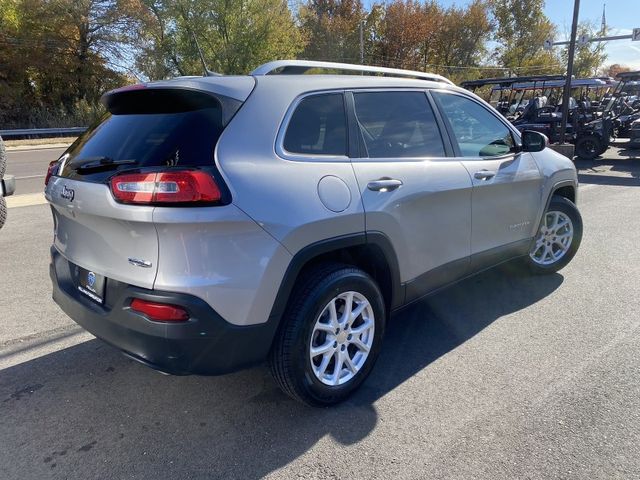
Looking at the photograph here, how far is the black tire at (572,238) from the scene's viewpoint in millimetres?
4562

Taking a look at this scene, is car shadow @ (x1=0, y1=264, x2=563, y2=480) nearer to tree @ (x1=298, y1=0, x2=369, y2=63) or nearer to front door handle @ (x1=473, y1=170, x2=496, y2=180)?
front door handle @ (x1=473, y1=170, x2=496, y2=180)

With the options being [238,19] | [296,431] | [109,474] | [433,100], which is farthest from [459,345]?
[238,19]

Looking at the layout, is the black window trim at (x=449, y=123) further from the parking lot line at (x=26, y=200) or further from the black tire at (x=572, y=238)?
the parking lot line at (x=26, y=200)

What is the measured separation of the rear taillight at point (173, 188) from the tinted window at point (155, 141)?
3.6 inches

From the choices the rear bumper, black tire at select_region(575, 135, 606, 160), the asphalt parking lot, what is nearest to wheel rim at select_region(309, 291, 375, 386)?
the asphalt parking lot

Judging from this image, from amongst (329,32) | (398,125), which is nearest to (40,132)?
(398,125)

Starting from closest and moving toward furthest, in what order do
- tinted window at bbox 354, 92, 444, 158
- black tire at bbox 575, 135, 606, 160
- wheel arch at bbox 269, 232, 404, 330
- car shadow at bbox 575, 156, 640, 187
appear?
wheel arch at bbox 269, 232, 404, 330, tinted window at bbox 354, 92, 444, 158, car shadow at bbox 575, 156, 640, 187, black tire at bbox 575, 135, 606, 160

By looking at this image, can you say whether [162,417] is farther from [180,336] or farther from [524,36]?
[524,36]

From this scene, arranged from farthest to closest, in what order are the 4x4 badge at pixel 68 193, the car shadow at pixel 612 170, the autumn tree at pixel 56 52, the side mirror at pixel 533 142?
the autumn tree at pixel 56 52 → the car shadow at pixel 612 170 → the side mirror at pixel 533 142 → the 4x4 badge at pixel 68 193

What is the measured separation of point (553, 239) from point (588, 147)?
11.4m

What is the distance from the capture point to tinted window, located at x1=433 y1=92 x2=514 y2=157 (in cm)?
349

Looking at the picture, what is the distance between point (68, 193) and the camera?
254cm

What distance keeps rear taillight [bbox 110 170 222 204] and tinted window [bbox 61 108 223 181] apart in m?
0.09

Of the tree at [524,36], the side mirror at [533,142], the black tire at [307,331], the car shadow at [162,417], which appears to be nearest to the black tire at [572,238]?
the side mirror at [533,142]
